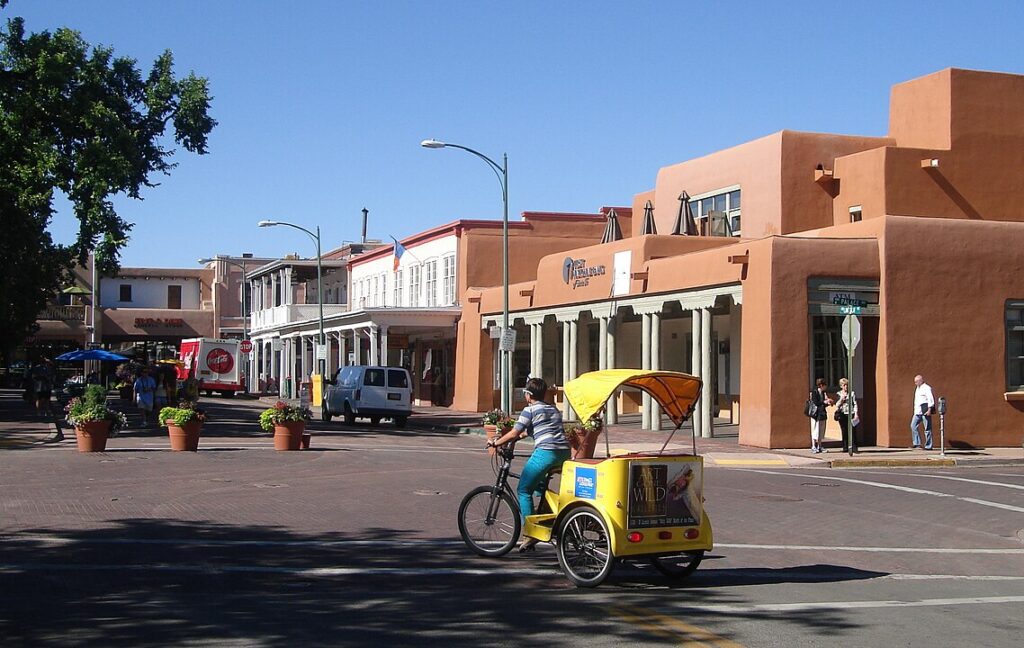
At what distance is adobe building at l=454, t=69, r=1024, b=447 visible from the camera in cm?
2769

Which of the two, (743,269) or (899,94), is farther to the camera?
(899,94)

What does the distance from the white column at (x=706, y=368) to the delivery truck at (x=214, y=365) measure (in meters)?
40.4

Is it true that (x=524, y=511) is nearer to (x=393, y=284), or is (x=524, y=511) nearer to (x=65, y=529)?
(x=65, y=529)

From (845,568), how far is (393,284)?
47208 millimetres

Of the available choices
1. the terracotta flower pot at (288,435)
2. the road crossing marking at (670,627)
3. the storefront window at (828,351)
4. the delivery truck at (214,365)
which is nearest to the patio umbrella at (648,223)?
the storefront window at (828,351)

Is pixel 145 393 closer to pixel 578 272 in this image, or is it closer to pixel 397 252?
pixel 578 272

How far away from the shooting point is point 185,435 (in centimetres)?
2442

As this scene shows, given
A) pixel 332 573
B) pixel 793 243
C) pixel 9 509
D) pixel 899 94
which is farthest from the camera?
pixel 899 94

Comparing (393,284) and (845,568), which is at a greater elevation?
(393,284)

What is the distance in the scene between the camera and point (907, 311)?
27781mm

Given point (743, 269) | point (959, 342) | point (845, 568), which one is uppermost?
point (743, 269)

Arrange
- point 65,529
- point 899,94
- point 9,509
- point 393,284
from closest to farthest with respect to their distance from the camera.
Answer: point 65,529 < point 9,509 < point 899,94 < point 393,284

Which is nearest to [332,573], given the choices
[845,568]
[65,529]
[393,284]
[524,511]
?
[524,511]

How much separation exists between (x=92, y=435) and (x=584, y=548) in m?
16.1
